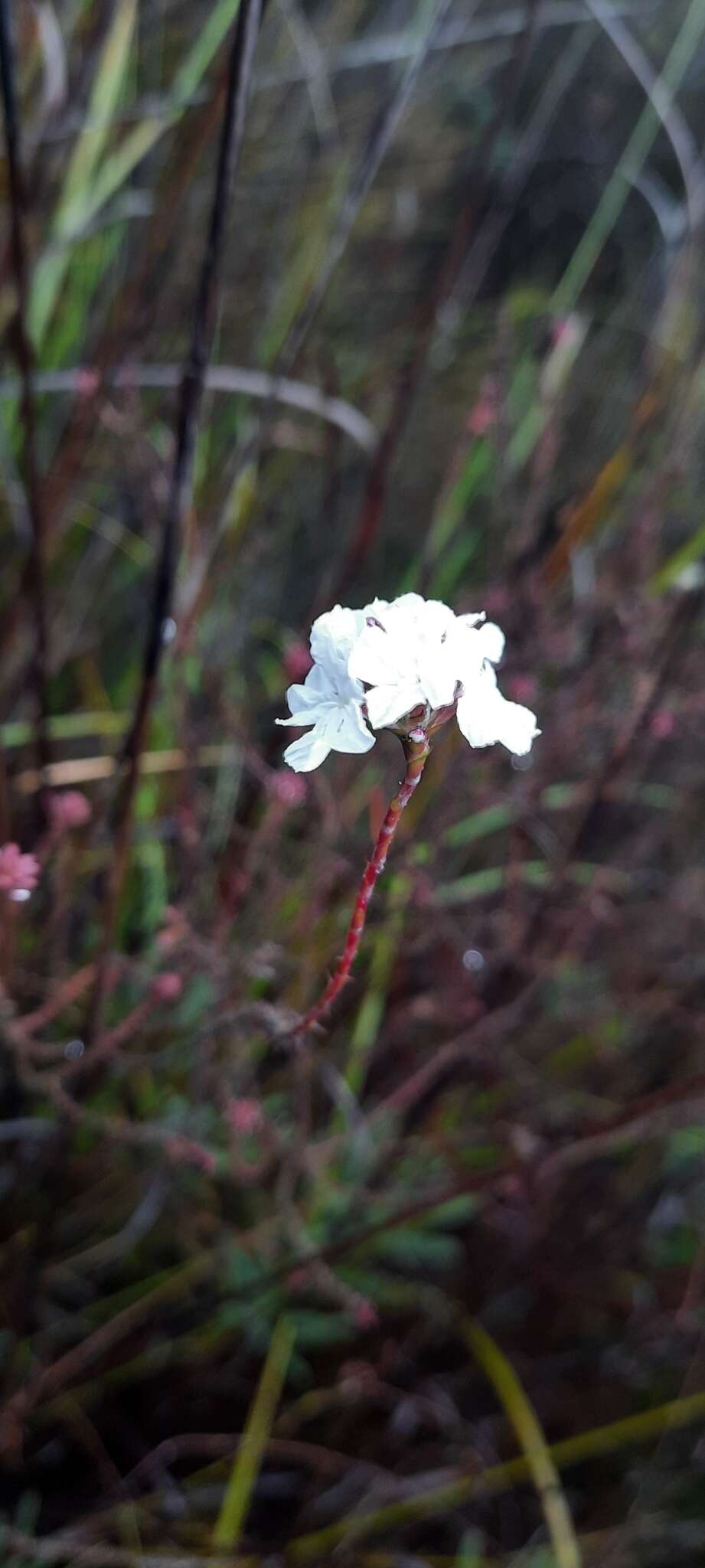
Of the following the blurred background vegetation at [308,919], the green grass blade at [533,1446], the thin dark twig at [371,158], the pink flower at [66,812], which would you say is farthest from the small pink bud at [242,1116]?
the thin dark twig at [371,158]

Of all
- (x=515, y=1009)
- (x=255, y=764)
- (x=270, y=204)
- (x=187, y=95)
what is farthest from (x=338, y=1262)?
(x=270, y=204)

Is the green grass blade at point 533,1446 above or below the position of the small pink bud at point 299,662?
below

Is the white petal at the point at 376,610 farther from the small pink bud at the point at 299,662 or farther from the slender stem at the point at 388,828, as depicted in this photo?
the small pink bud at the point at 299,662

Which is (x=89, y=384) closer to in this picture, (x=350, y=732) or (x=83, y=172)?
(x=83, y=172)

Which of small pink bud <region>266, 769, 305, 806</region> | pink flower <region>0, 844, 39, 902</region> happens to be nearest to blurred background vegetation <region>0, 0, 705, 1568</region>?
small pink bud <region>266, 769, 305, 806</region>

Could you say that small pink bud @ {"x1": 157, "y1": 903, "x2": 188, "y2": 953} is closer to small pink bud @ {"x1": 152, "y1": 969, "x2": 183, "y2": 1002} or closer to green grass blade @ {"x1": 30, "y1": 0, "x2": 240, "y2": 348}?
small pink bud @ {"x1": 152, "y1": 969, "x2": 183, "y2": 1002}

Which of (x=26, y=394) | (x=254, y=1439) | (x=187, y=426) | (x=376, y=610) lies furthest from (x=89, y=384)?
(x=254, y=1439)
